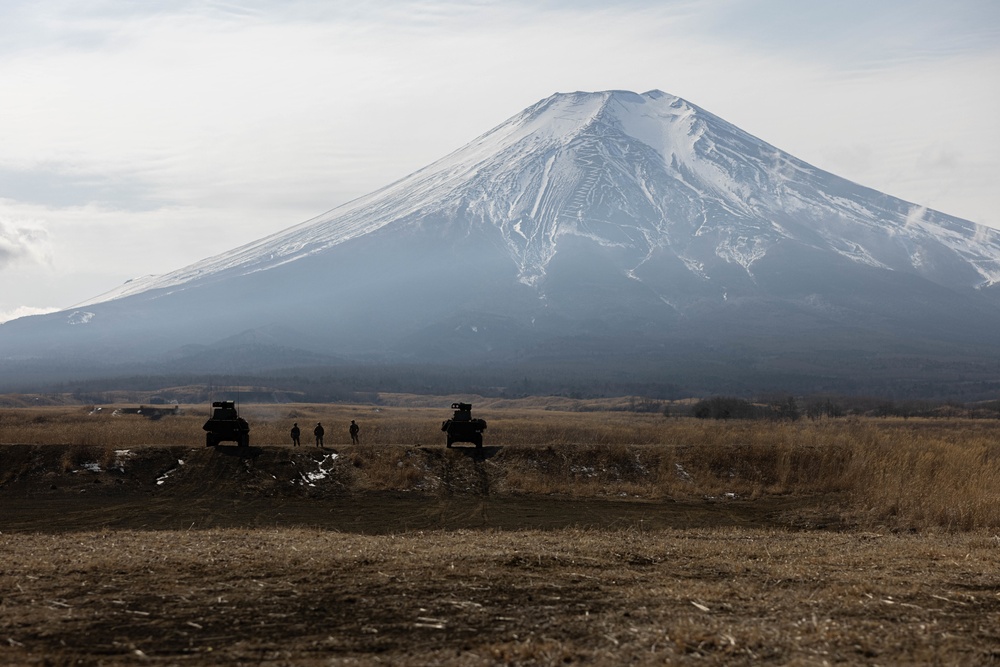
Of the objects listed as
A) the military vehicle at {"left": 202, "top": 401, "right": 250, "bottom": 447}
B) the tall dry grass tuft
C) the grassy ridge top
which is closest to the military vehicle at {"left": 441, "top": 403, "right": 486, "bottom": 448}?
the grassy ridge top

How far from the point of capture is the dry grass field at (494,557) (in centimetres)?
1016

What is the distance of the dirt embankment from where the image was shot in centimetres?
2462

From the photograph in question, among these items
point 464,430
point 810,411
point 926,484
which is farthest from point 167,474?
point 810,411

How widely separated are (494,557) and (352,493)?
635 inches

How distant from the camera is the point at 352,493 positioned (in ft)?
97.7

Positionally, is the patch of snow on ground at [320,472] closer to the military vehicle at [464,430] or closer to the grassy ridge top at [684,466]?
the grassy ridge top at [684,466]

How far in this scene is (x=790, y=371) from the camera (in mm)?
153625

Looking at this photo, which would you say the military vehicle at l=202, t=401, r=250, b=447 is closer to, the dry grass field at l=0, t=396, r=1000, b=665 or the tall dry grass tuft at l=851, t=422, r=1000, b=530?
the dry grass field at l=0, t=396, r=1000, b=665

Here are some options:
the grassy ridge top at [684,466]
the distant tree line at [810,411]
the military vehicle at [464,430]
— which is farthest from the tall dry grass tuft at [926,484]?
the distant tree line at [810,411]

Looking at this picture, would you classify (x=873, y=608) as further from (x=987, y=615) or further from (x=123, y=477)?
(x=123, y=477)

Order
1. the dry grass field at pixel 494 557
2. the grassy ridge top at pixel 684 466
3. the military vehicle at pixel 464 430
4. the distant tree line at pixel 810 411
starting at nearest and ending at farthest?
the dry grass field at pixel 494 557 → the grassy ridge top at pixel 684 466 → the military vehicle at pixel 464 430 → the distant tree line at pixel 810 411

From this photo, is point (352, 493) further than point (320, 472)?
No

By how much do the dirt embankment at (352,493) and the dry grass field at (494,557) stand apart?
4.7 inches

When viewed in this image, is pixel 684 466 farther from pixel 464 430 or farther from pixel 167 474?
pixel 167 474
